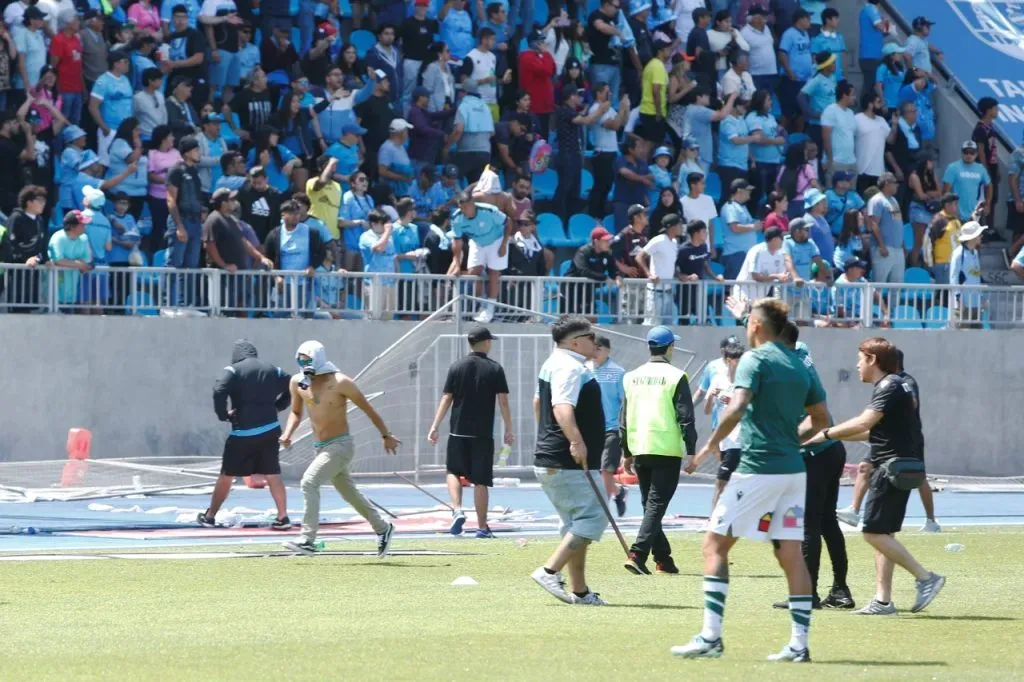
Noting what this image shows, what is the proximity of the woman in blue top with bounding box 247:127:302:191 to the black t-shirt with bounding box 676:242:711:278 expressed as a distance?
5.34 meters

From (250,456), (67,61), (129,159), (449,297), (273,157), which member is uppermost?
(67,61)

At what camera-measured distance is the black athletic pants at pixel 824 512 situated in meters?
12.8

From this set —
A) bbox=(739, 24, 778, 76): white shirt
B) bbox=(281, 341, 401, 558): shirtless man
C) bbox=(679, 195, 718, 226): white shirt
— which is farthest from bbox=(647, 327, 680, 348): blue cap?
bbox=(739, 24, 778, 76): white shirt

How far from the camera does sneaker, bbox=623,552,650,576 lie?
49.0 ft

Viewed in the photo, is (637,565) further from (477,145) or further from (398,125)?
(477,145)

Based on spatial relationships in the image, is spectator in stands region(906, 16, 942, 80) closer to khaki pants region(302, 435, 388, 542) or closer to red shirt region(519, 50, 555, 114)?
red shirt region(519, 50, 555, 114)

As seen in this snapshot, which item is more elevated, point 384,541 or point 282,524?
point 384,541

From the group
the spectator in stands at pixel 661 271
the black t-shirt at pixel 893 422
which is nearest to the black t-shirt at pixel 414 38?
the spectator in stands at pixel 661 271

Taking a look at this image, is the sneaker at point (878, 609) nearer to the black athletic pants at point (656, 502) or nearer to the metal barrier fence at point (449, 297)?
the black athletic pants at point (656, 502)

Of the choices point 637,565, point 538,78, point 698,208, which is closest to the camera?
point 637,565

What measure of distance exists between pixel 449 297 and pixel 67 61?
5791 mm

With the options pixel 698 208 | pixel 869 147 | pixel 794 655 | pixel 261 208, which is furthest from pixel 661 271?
pixel 794 655

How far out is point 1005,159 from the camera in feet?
107

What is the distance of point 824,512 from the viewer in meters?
13.0
